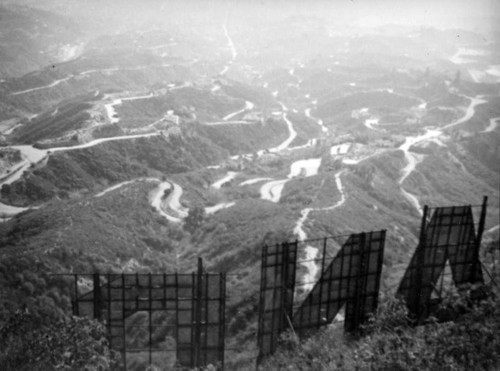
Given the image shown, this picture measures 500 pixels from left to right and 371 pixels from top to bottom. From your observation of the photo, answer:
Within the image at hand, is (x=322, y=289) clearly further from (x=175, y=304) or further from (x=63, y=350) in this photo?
(x=63, y=350)

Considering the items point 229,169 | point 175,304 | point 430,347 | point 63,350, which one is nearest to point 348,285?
point 430,347

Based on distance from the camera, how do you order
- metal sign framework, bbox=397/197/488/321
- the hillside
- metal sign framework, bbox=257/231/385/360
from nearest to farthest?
metal sign framework, bbox=257/231/385/360
metal sign framework, bbox=397/197/488/321
the hillside

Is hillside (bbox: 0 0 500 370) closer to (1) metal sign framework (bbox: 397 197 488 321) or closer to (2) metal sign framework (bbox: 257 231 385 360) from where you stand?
(2) metal sign framework (bbox: 257 231 385 360)

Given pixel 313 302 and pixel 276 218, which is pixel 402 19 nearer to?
pixel 276 218

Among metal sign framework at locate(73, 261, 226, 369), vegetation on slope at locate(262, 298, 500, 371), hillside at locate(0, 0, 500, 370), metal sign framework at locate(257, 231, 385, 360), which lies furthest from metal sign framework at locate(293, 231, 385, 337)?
vegetation on slope at locate(262, 298, 500, 371)

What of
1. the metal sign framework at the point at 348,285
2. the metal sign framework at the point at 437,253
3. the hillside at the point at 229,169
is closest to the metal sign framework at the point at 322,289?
the metal sign framework at the point at 348,285

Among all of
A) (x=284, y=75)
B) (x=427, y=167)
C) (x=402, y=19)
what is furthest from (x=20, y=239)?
(x=402, y=19)
